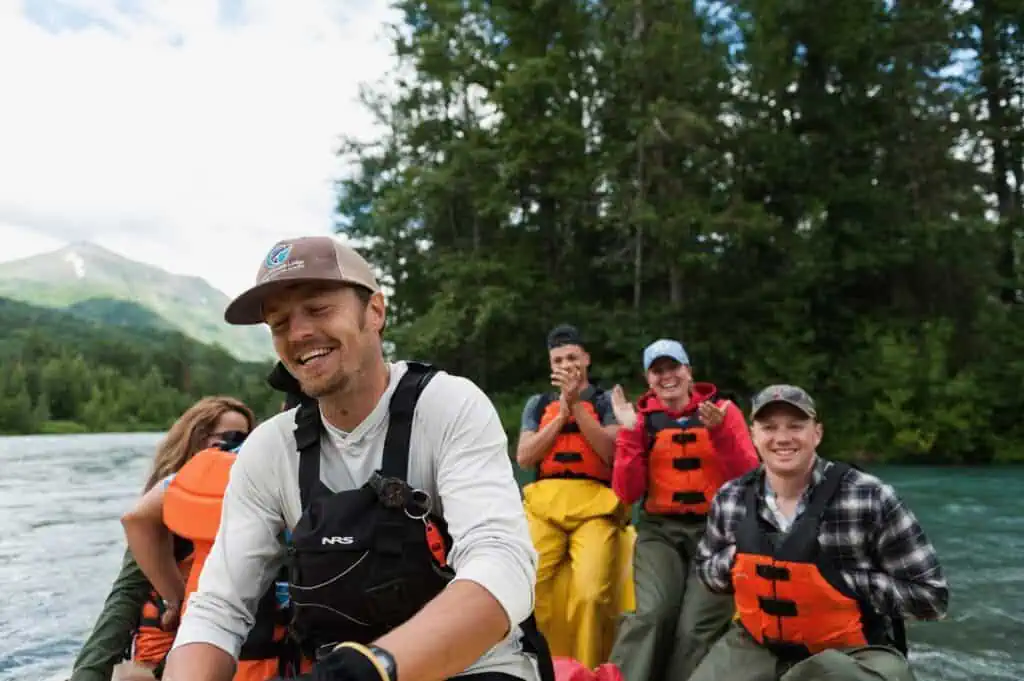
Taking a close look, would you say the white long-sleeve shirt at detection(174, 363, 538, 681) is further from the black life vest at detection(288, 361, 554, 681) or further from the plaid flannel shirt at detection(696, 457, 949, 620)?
the plaid flannel shirt at detection(696, 457, 949, 620)

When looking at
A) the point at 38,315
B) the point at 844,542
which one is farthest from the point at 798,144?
the point at 38,315

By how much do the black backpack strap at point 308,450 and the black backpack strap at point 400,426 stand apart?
158 millimetres

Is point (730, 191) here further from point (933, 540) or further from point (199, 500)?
point (199, 500)

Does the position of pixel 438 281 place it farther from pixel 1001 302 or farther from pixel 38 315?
pixel 38 315

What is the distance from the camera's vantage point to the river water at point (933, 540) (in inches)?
207

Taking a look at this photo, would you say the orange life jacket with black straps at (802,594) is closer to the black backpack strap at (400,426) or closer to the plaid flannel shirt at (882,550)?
the plaid flannel shirt at (882,550)

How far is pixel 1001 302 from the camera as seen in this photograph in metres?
19.1

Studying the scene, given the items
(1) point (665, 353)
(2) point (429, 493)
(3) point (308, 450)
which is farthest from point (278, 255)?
(1) point (665, 353)

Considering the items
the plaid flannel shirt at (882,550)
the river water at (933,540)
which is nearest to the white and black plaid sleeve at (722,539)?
the plaid flannel shirt at (882,550)

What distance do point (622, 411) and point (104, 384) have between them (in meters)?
88.5

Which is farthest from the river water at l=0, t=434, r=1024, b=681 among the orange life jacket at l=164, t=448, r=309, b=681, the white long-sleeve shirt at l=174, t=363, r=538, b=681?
the white long-sleeve shirt at l=174, t=363, r=538, b=681

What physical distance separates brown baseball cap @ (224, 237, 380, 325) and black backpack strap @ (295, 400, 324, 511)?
25 cm

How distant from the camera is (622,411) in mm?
4363

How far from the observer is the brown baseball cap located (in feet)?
4.87
